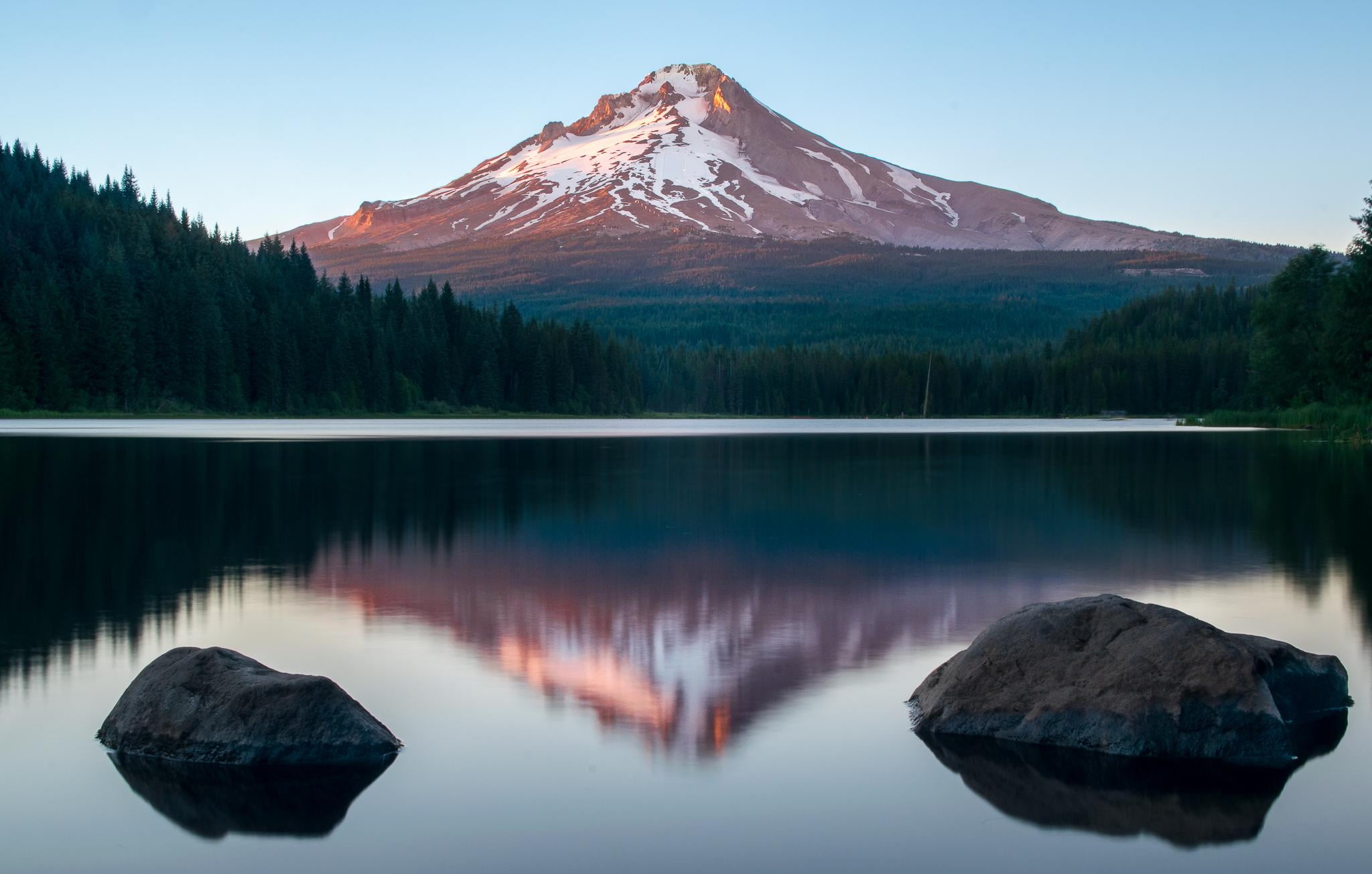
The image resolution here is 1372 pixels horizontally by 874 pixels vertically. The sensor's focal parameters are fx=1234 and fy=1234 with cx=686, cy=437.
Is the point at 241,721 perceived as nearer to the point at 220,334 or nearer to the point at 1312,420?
the point at 1312,420

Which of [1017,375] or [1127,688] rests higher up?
[1017,375]

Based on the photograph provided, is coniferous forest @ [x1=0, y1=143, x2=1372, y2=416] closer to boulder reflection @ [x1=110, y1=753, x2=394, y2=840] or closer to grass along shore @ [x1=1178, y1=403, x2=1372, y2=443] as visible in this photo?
grass along shore @ [x1=1178, y1=403, x2=1372, y2=443]

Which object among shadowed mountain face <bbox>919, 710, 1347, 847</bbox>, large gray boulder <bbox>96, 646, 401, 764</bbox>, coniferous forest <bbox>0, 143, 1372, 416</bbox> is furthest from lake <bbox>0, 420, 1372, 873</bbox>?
coniferous forest <bbox>0, 143, 1372, 416</bbox>

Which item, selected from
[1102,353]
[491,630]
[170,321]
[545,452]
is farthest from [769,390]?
[491,630]

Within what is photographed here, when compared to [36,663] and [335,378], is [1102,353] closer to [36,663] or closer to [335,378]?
[335,378]

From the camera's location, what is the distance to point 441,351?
124375 millimetres

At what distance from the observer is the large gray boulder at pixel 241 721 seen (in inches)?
322

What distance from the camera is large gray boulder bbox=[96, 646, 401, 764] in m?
8.17

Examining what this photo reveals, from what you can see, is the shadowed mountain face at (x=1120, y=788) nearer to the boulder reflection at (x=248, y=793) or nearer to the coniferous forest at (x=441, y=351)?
the boulder reflection at (x=248, y=793)

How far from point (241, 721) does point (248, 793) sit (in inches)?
28.8

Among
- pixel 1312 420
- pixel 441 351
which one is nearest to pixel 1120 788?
pixel 1312 420

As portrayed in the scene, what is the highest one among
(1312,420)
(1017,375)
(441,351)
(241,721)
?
(441,351)

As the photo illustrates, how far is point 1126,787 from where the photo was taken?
7781 millimetres

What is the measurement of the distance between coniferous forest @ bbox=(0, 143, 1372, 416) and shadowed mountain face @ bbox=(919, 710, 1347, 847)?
60.3 metres
